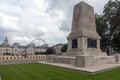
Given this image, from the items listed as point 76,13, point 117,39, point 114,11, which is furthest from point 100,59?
point 114,11

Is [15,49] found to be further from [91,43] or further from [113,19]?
[91,43]

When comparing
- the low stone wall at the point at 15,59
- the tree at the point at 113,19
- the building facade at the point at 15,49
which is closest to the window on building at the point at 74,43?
the low stone wall at the point at 15,59

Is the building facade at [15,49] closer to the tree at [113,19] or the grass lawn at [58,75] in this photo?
the tree at [113,19]

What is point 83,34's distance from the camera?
53.2ft

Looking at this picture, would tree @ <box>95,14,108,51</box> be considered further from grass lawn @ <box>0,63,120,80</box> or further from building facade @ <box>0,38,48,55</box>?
building facade @ <box>0,38,48,55</box>

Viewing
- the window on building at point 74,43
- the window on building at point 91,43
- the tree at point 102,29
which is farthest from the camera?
the tree at point 102,29

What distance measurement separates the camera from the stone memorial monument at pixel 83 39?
52.5 feet

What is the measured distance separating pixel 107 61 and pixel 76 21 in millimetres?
7093

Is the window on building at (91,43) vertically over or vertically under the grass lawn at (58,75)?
over

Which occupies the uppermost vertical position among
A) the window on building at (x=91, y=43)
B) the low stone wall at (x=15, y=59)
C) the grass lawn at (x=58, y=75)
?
the window on building at (x=91, y=43)

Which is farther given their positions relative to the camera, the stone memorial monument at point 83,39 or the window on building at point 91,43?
the window on building at point 91,43

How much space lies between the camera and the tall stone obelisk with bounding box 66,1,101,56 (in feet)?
53.5

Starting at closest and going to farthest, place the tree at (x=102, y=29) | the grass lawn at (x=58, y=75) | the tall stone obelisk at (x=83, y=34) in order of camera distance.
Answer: the grass lawn at (x=58, y=75) → the tall stone obelisk at (x=83, y=34) → the tree at (x=102, y=29)

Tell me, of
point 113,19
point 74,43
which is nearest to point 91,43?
point 74,43
